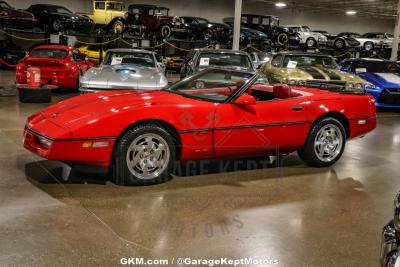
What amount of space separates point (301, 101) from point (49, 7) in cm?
1820

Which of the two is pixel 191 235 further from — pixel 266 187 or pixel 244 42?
pixel 244 42

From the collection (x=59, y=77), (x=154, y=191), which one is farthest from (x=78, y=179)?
(x=59, y=77)

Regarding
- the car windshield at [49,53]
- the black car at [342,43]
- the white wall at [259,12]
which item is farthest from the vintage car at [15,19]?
the black car at [342,43]

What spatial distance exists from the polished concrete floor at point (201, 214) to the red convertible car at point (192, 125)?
0.31 meters

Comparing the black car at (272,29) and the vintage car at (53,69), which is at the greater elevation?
the black car at (272,29)

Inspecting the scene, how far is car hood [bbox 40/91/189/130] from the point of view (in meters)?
4.53

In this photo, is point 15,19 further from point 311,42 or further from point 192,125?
point 192,125

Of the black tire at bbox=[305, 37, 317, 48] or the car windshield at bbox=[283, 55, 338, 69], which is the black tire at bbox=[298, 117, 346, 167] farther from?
the black tire at bbox=[305, 37, 317, 48]

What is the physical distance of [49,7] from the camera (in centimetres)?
2089

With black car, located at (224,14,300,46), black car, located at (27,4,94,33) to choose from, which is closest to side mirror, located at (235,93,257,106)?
black car, located at (27,4,94,33)

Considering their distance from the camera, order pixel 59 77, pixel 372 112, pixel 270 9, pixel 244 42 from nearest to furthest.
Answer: pixel 372 112 < pixel 59 77 < pixel 244 42 < pixel 270 9

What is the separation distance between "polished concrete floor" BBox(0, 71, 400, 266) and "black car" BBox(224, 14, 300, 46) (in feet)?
59.0

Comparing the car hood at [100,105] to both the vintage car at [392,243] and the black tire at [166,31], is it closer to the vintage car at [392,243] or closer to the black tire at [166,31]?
the vintage car at [392,243]

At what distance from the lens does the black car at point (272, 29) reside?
23.1 metres
